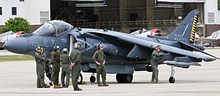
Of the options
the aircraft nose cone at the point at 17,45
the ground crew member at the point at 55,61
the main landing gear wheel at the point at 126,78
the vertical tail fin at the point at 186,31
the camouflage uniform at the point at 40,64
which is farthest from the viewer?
the vertical tail fin at the point at 186,31

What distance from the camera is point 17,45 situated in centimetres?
2664

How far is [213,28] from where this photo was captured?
108 m

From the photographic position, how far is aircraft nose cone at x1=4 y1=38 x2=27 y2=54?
26.6m

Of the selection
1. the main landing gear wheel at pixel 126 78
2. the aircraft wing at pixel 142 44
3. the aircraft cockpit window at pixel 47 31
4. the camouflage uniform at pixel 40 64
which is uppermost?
the aircraft cockpit window at pixel 47 31

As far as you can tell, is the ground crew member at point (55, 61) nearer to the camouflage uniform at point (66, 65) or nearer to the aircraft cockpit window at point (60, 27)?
the camouflage uniform at point (66, 65)

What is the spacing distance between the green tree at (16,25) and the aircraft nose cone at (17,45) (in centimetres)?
6069

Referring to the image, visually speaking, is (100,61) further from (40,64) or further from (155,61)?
(155,61)

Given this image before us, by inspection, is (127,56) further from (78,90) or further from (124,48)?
(78,90)

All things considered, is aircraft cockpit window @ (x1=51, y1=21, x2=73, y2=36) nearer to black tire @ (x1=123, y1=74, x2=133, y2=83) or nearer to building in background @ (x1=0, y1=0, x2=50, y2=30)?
black tire @ (x1=123, y1=74, x2=133, y2=83)

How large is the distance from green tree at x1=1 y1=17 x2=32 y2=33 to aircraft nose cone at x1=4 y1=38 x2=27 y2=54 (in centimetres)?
6069

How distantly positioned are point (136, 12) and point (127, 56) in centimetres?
8192

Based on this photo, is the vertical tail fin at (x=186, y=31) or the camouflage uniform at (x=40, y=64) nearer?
the camouflage uniform at (x=40, y=64)

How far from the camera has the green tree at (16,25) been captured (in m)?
87.4

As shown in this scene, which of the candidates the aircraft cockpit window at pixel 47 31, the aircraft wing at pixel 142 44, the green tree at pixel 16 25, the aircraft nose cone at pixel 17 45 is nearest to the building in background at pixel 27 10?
the green tree at pixel 16 25
